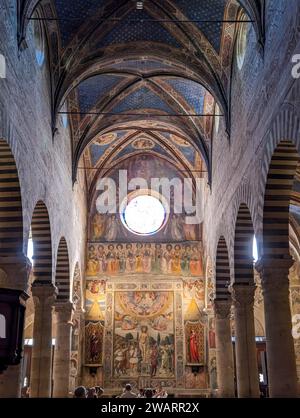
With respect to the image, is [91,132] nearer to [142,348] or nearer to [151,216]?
[151,216]

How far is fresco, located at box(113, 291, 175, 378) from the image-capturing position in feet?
75.4

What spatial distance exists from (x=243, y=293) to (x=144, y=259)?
35.5 feet

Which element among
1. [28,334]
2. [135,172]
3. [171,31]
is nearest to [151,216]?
[135,172]

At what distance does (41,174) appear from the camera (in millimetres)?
13602

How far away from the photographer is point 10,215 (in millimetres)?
11461

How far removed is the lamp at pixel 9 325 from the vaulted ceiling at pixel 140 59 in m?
5.58

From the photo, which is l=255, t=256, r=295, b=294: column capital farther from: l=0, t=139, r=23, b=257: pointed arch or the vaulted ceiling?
l=0, t=139, r=23, b=257: pointed arch

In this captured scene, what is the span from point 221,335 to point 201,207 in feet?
27.2

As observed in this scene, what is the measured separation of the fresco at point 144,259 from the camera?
24516 millimetres

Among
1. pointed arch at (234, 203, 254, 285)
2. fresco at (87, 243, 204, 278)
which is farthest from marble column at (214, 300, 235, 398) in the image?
fresco at (87, 243, 204, 278)

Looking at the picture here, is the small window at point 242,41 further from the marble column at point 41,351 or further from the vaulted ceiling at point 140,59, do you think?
the marble column at point 41,351

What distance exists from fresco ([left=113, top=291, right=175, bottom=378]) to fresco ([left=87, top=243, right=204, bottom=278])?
43.9 inches
